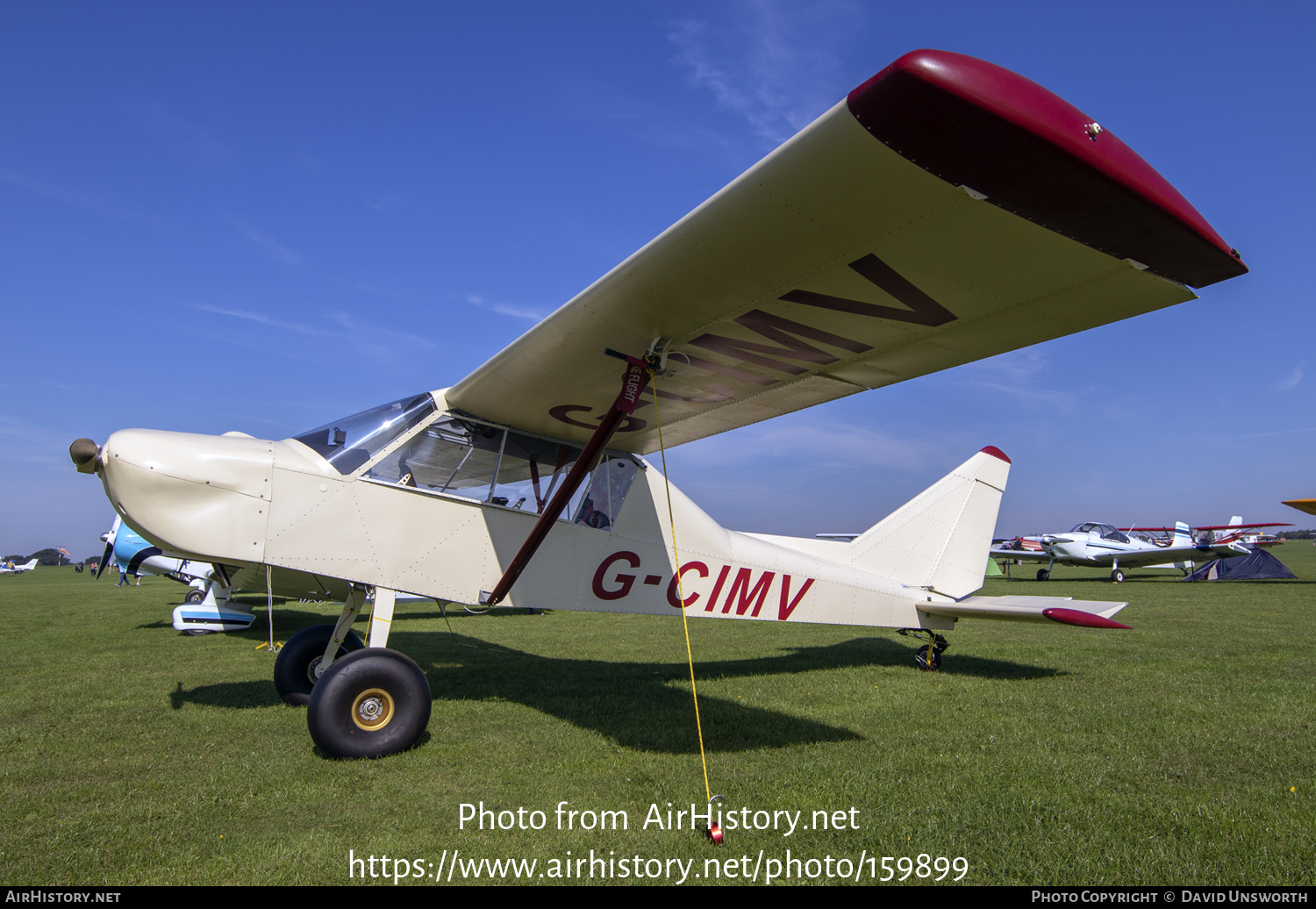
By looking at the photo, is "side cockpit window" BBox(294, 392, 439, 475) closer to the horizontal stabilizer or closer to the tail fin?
the tail fin

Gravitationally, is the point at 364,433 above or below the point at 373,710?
above

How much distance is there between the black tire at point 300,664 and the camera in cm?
600

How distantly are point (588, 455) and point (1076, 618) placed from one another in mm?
4673

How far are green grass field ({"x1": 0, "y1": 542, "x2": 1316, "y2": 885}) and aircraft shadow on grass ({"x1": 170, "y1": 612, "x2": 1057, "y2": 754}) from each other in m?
0.05

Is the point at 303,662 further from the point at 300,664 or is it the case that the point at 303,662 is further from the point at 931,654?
the point at 931,654

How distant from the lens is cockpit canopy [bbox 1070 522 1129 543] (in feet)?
96.4

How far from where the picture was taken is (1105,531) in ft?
97.5

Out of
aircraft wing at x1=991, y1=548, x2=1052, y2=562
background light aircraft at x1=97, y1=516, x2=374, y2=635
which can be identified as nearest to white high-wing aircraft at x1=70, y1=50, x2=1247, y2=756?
background light aircraft at x1=97, y1=516, x2=374, y2=635

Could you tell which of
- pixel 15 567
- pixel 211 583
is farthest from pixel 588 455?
pixel 15 567

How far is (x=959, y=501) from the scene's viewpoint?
875 cm

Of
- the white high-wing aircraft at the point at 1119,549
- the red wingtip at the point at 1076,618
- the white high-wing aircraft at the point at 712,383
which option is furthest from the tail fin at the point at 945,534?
the white high-wing aircraft at the point at 1119,549
